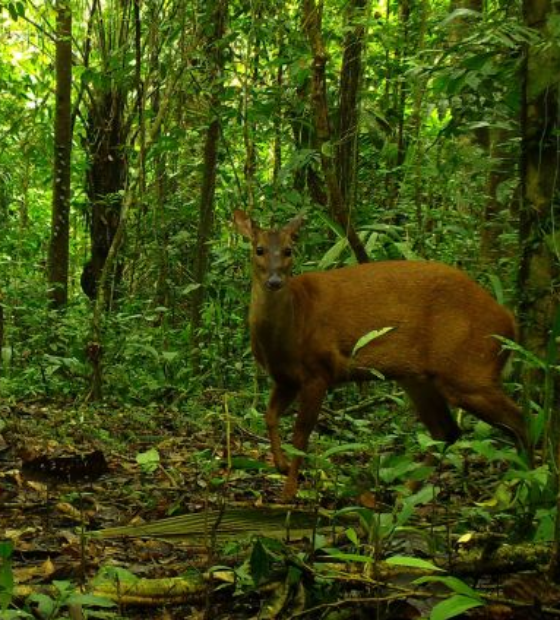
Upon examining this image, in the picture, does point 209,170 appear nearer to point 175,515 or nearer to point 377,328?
point 377,328

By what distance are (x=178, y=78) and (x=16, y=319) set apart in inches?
114

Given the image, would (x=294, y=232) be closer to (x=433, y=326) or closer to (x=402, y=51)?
(x=433, y=326)

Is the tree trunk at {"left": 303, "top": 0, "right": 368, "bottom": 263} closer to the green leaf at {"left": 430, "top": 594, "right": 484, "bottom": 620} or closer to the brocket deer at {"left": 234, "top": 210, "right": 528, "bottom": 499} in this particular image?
the brocket deer at {"left": 234, "top": 210, "right": 528, "bottom": 499}

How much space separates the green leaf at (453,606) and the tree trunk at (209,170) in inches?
201

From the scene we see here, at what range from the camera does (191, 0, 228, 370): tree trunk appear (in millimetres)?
7270

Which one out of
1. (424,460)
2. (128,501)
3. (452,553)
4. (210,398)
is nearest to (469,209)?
(210,398)

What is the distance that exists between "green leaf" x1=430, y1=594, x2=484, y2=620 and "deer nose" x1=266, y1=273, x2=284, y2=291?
2999 millimetres

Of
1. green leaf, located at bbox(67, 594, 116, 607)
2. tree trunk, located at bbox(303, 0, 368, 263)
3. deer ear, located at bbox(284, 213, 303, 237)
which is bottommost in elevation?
green leaf, located at bbox(67, 594, 116, 607)

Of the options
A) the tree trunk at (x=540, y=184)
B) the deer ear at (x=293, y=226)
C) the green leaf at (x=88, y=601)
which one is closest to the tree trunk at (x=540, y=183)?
the tree trunk at (x=540, y=184)

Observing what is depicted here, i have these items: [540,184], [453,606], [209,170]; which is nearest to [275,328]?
[540,184]

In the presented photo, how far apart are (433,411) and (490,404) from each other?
0.53 meters

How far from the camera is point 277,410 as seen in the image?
519 centimetres

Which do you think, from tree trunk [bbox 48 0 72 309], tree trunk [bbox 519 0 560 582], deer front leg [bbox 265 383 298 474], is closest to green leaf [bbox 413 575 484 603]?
tree trunk [bbox 519 0 560 582]

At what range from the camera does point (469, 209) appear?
8.59 metres
